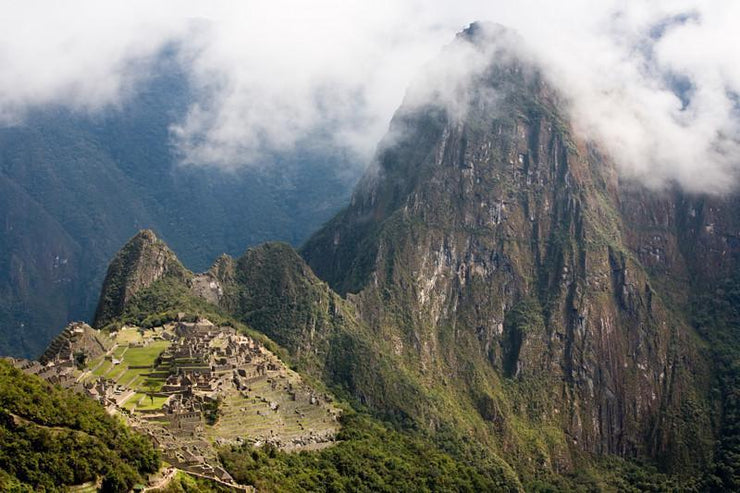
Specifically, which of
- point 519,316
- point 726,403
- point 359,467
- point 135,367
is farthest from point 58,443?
point 726,403

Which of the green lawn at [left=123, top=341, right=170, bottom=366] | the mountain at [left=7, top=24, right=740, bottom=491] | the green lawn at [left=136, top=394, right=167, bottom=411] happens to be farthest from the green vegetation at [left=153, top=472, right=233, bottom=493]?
the mountain at [left=7, top=24, right=740, bottom=491]

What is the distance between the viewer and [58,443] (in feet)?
200

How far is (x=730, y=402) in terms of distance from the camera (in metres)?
178

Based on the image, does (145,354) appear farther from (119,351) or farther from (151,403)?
(151,403)

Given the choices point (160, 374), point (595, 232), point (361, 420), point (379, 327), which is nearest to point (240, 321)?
point (379, 327)

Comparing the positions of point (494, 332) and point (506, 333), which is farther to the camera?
point (506, 333)

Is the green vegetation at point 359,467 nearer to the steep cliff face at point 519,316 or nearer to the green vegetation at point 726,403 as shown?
the green vegetation at point 726,403

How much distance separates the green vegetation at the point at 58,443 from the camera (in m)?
57.9

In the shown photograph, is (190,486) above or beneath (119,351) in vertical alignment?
beneath

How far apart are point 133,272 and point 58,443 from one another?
81.7 metres

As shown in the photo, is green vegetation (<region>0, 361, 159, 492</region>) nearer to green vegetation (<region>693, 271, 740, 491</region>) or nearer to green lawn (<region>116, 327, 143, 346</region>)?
green lawn (<region>116, 327, 143, 346</region>)

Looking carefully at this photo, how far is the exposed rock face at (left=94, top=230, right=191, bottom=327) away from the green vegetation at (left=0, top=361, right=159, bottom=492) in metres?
65.3

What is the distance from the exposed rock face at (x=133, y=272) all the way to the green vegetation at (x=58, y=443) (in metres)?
65.3

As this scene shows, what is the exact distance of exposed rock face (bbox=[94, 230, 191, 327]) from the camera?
13650 centimetres
